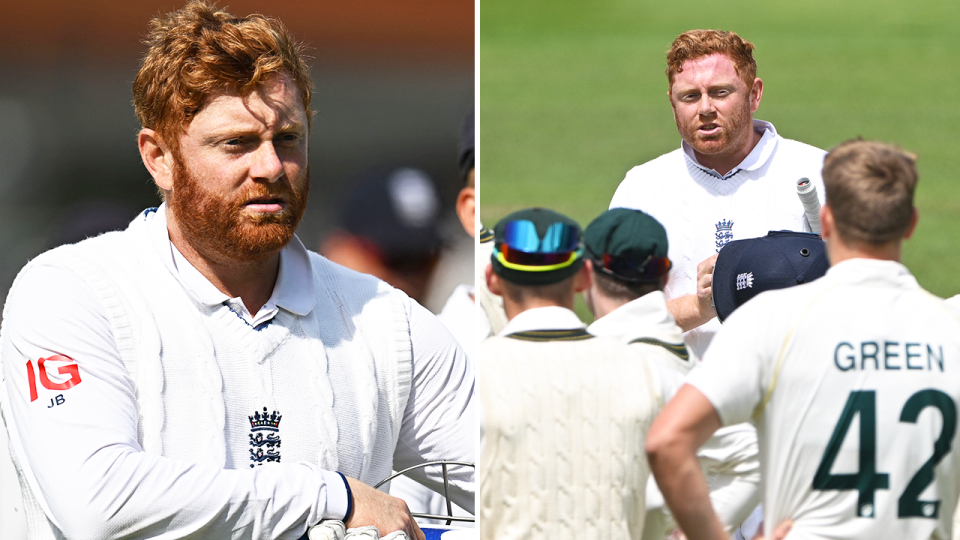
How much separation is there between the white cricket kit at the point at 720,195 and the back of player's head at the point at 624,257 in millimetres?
272

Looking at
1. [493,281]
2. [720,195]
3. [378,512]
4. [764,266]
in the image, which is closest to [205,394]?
[378,512]

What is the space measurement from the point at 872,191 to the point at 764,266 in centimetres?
28

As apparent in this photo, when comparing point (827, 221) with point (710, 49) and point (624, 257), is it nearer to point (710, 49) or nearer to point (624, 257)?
point (624, 257)

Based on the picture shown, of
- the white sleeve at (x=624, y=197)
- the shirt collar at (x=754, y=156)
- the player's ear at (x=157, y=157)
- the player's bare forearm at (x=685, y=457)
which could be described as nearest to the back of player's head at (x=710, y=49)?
the shirt collar at (x=754, y=156)

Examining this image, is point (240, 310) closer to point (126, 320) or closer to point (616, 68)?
point (126, 320)

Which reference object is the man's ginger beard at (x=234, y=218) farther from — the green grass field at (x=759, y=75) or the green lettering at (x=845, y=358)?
the green grass field at (x=759, y=75)

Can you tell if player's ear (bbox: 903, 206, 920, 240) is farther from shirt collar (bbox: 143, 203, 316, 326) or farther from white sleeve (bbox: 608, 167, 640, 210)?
shirt collar (bbox: 143, 203, 316, 326)

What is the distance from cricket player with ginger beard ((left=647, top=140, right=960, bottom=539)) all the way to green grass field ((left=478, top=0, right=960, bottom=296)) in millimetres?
2033

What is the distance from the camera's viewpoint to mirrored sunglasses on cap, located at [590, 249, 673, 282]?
1.59 meters

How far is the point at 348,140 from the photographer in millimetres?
4863

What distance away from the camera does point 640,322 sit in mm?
1581

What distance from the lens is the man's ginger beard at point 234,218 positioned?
1860 millimetres

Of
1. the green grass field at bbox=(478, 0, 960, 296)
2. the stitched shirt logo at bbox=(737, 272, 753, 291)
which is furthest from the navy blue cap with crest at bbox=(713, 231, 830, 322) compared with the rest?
the green grass field at bbox=(478, 0, 960, 296)

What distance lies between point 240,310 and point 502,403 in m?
0.65
